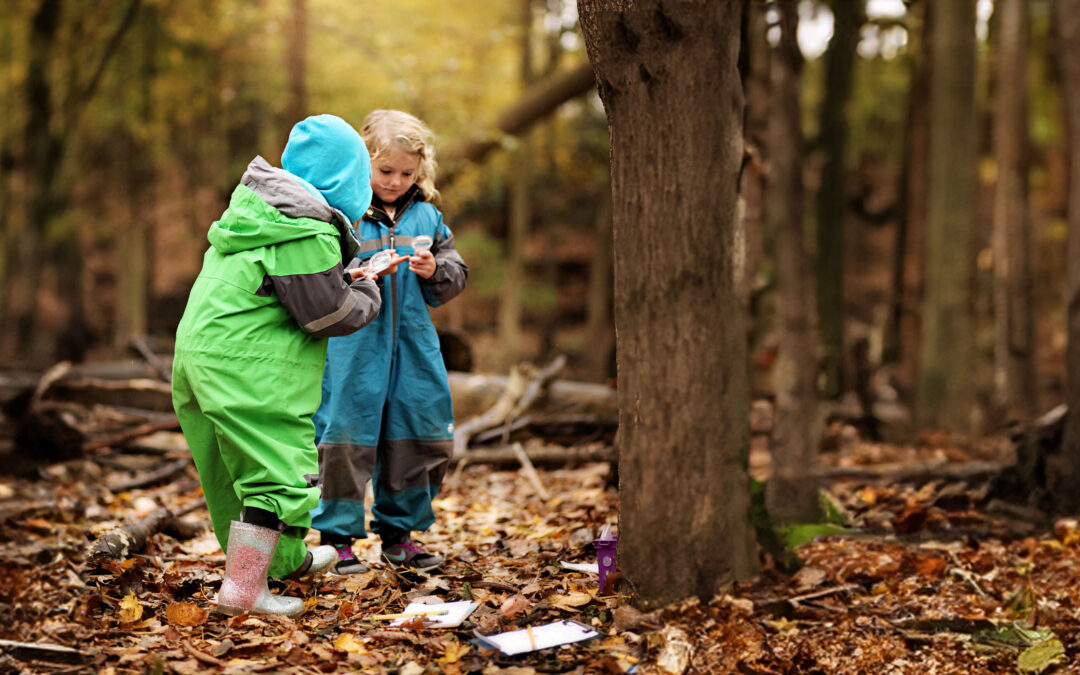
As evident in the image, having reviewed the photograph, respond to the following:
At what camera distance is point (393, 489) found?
4.11m

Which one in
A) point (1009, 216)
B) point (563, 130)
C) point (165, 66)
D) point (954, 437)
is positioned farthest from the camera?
point (563, 130)

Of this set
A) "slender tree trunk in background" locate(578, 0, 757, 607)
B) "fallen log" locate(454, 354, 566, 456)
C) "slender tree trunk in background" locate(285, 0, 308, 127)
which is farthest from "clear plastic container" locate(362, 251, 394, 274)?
"slender tree trunk in background" locate(285, 0, 308, 127)

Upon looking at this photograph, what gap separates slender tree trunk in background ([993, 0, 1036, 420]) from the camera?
433 inches

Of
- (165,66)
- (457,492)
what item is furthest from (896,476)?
(165,66)

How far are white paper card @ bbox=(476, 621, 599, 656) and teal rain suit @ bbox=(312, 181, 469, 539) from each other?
1037mm

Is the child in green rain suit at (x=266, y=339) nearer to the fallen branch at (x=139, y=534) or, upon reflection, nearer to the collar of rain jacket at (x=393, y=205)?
the collar of rain jacket at (x=393, y=205)

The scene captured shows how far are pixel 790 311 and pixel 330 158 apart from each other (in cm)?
294

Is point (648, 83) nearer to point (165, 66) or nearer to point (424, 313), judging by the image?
point (424, 313)

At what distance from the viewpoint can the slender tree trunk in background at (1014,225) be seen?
433 inches

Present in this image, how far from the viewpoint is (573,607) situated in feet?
11.8

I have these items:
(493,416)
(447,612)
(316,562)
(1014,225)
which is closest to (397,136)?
(316,562)

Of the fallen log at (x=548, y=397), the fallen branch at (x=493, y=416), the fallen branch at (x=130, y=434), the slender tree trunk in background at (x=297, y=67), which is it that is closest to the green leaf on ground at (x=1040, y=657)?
the fallen branch at (x=493, y=416)

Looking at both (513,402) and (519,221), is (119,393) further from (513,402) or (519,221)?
(519,221)

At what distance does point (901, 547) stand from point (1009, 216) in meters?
8.18
